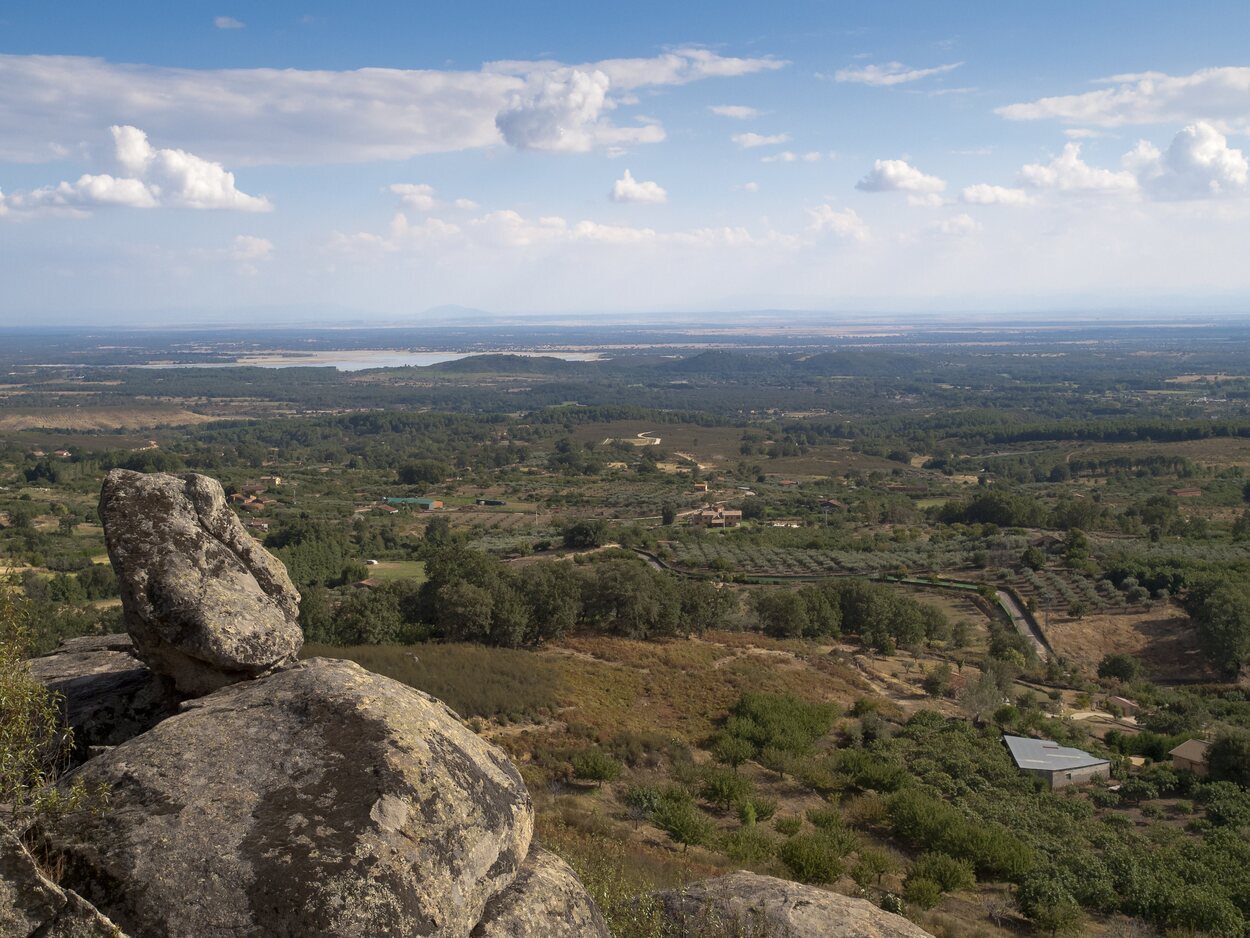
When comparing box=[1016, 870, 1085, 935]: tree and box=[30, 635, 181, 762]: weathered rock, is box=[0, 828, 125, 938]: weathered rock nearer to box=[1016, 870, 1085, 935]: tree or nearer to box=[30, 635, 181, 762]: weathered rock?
box=[30, 635, 181, 762]: weathered rock

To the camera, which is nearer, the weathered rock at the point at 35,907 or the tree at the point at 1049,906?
the weathered rock at the point at 35,907

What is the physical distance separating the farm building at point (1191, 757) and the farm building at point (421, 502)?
81.2 metres

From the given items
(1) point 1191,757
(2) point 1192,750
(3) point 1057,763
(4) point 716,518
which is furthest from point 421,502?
(1) point 1191,757

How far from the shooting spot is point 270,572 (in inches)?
394

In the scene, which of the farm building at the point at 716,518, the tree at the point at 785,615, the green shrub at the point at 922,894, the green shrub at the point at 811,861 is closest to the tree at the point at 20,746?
the green shrub at the point at 811,861

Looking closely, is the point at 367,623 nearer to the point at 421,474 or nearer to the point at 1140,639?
the point at 1140,639

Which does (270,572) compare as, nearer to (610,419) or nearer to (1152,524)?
(1152,524)

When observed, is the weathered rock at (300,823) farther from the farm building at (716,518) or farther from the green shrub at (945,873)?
the farm building at (716,518)

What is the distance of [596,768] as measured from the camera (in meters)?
19.9

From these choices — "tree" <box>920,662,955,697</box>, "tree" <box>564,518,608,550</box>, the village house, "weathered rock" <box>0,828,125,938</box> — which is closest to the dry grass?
"tree" <box>920,662,955,697</box>

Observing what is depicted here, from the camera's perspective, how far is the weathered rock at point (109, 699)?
8.79m

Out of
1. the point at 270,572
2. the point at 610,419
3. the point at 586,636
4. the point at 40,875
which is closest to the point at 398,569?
the point at 586,636

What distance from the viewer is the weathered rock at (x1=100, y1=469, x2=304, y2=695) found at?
28.2 ft

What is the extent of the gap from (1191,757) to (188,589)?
1239 inches
